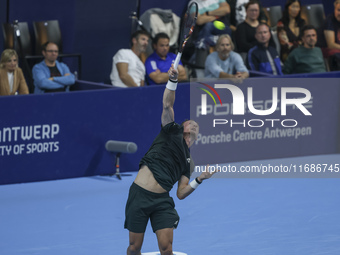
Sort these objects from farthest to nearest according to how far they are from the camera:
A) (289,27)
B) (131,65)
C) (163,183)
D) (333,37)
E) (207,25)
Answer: (289,27) → (333,37) → (207,25) → (131,65) → (163,183)

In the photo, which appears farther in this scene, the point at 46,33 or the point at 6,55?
the point at 46,33

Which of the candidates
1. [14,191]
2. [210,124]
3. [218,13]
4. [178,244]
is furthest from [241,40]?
[178,244]

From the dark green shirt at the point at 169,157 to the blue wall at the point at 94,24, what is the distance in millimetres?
7059

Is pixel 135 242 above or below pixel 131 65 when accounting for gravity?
below

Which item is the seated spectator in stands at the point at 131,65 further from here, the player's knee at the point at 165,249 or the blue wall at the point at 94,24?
the player's knee at the point at 165,249

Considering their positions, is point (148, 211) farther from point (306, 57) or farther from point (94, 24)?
point (306, 57)

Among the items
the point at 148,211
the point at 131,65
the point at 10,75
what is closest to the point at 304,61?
the point at 131,65

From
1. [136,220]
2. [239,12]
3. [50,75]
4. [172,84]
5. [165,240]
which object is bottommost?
[165,240]

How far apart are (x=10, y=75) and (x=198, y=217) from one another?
3922mm

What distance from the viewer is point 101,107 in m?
12.6

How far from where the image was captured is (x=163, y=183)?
25.4 feet

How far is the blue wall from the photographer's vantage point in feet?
47.4

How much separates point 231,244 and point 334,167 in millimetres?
4953

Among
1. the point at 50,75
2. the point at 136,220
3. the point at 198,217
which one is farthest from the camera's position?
the point at 50,75
